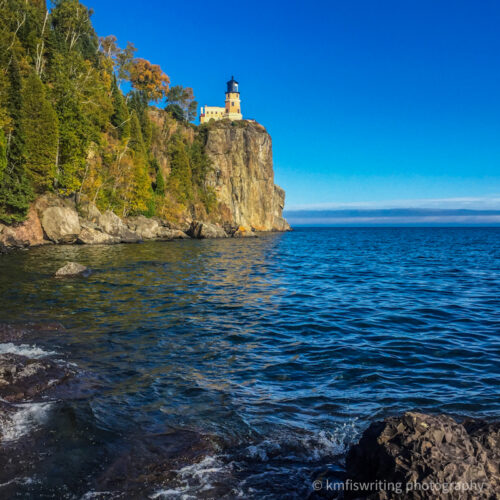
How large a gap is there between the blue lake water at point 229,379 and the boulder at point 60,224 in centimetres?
2333

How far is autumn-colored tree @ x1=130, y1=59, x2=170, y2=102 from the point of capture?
7838cm

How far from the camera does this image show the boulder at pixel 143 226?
5741 centimetres

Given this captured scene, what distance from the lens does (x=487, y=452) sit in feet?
13.0

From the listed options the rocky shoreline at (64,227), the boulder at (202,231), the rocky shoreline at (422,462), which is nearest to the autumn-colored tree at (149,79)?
the boulder at (202,231)

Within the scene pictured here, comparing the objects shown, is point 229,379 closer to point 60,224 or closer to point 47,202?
point 60,224

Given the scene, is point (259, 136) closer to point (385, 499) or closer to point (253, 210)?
point (253, 210)

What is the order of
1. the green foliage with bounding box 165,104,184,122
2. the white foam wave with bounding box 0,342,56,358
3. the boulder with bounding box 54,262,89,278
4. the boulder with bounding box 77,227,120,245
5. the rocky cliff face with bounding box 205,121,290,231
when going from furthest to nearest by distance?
the rocky cliff face with bounding box 205,121,290,231
the green foliage with bounding box 165,104,184,122
the boulder with bounding box 77,227,120,245
the boulder with bounding box 54,262,89,278
the white foam wave with bounding box 0,342,56,358

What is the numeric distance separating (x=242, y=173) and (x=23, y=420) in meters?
106

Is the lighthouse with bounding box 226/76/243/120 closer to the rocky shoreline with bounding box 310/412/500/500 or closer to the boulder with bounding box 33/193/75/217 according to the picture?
the boulder with bounding box 33/193/75/217

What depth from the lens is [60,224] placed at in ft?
129

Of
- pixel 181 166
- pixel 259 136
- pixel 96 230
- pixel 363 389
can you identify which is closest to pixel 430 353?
pixel 363 389

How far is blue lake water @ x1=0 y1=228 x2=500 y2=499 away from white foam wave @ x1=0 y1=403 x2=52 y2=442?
0.03m

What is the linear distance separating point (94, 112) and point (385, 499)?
52694 mm

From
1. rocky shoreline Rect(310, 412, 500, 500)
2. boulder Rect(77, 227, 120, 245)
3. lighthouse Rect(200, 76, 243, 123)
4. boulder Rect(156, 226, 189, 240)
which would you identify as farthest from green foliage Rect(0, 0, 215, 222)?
lighthouse Rect(200, 76, 243, 123)
